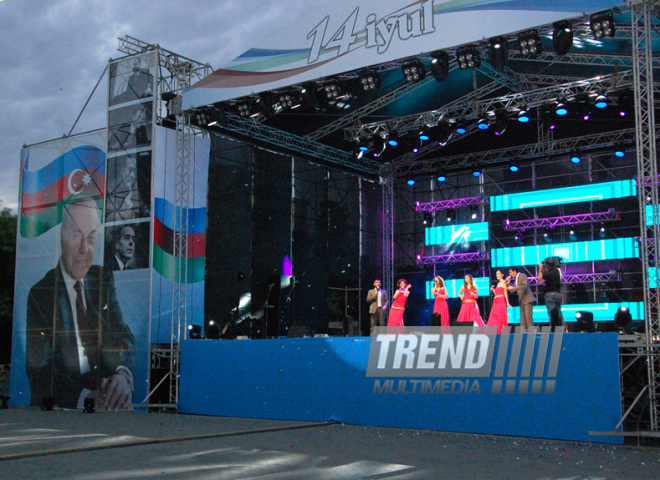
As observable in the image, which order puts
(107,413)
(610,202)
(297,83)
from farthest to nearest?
(610,202), (107,413), (297,83)

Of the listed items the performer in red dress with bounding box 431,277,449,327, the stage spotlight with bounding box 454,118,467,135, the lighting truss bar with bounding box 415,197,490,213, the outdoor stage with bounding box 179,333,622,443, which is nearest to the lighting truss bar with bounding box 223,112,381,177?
the lighting truss bar with bounding box 415,197,490,213

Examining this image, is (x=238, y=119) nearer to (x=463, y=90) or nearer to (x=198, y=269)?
(x=198, y=269)

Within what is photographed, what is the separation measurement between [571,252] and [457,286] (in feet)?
11.1

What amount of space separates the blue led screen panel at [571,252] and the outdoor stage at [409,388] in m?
9.21

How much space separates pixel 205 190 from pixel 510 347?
797cm

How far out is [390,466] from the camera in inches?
273

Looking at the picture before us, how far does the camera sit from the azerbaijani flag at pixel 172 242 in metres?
13.7

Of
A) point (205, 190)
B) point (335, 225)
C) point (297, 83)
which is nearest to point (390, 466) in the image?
point (297, 83)

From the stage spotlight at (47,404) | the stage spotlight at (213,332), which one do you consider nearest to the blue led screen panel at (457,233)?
the stage spotlight at (213,332)

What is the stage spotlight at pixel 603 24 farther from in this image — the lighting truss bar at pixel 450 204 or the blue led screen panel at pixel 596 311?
the lighting truss bar at pixel 450 204

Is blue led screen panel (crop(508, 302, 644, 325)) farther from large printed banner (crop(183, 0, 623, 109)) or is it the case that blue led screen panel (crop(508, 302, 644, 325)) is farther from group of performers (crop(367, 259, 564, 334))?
large printed banner (crop(183, 0, 623, 109))

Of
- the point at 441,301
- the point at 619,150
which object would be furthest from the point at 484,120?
the point at 619,150

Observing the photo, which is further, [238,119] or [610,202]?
[610,202]

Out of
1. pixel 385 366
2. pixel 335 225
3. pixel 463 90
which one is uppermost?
pixel 463 90
